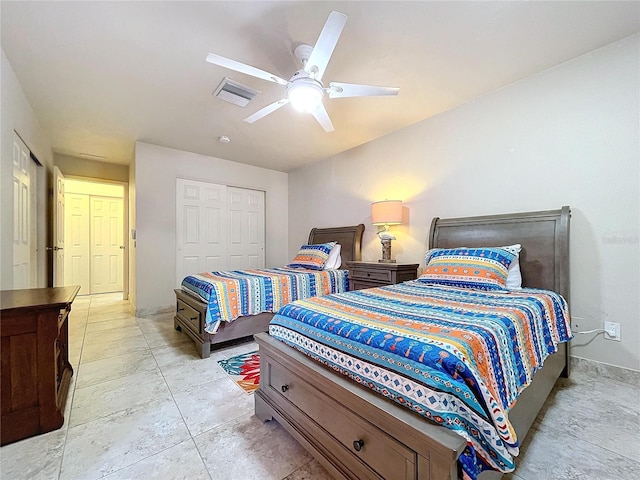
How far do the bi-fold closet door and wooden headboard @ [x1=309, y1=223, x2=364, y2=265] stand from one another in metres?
1.48

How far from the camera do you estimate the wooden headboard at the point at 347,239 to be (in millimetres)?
3934

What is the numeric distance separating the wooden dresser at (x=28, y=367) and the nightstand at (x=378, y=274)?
256 centimetres

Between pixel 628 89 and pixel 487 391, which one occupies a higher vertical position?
pixel 628 89

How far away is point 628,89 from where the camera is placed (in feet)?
6.64

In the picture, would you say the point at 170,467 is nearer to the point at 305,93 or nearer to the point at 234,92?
the point at 305,93

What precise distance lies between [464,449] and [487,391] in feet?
0.61

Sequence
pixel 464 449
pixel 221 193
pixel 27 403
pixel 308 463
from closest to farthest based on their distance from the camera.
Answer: pixel 464 449 → pixel 308 463 → pixel 27 403 → pixel 221 193

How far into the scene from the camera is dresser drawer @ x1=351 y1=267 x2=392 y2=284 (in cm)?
296

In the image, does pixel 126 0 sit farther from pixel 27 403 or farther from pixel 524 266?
pixel 524 266

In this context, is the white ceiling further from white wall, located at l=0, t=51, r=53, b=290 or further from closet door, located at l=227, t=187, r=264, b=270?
closet door, located at l=227, t=187, r=264, b=270

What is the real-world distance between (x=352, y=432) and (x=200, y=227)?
4.11 meters

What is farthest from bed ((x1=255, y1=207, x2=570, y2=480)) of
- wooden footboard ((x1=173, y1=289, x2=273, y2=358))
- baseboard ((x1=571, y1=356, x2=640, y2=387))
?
wooden footboard ((x1=173, y1=289, x2=273, y2=358))

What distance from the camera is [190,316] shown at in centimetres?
281

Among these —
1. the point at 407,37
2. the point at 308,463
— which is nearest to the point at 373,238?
the point at 407,37
